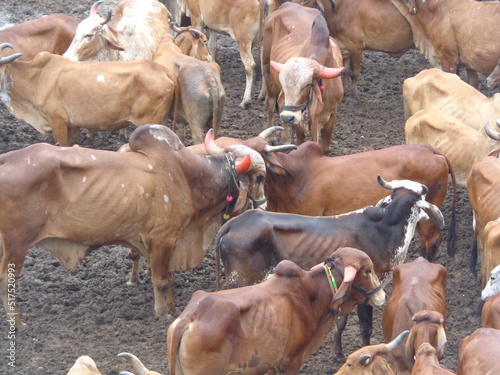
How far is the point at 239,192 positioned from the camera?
8930 mm

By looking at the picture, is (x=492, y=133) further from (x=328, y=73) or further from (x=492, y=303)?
(x=492, y=303)

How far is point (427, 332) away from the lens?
702cm

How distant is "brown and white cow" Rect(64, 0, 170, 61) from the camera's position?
39.6 ft

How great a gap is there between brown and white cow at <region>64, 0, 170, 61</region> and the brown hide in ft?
15.9

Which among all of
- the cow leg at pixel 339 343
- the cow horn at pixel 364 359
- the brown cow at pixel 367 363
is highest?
the cow horn at pixel 364 359

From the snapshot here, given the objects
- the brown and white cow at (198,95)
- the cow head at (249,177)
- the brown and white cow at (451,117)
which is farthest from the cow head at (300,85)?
the cow head at (249,177)

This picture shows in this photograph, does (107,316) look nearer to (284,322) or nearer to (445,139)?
(284,322)

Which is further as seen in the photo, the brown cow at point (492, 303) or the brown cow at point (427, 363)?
the brown cow at point (492, 303)

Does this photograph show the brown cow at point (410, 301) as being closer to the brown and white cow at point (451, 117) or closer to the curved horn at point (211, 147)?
the curved horn at point (211, 147)

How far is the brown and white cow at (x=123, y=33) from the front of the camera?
12070 millimetres

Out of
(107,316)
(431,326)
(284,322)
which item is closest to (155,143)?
(107,316)

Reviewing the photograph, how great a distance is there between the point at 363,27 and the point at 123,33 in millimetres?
3286

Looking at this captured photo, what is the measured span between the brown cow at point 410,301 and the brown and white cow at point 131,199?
168cm

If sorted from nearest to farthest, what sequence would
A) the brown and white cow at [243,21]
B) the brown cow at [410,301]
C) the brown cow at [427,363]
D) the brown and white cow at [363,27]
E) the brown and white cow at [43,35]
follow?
the brown cow at [427,363], the brown cow at [410,301], the brown and white cow at [43,35], the brown and white cow at [243,21], the brown and white cow at [363,27]
